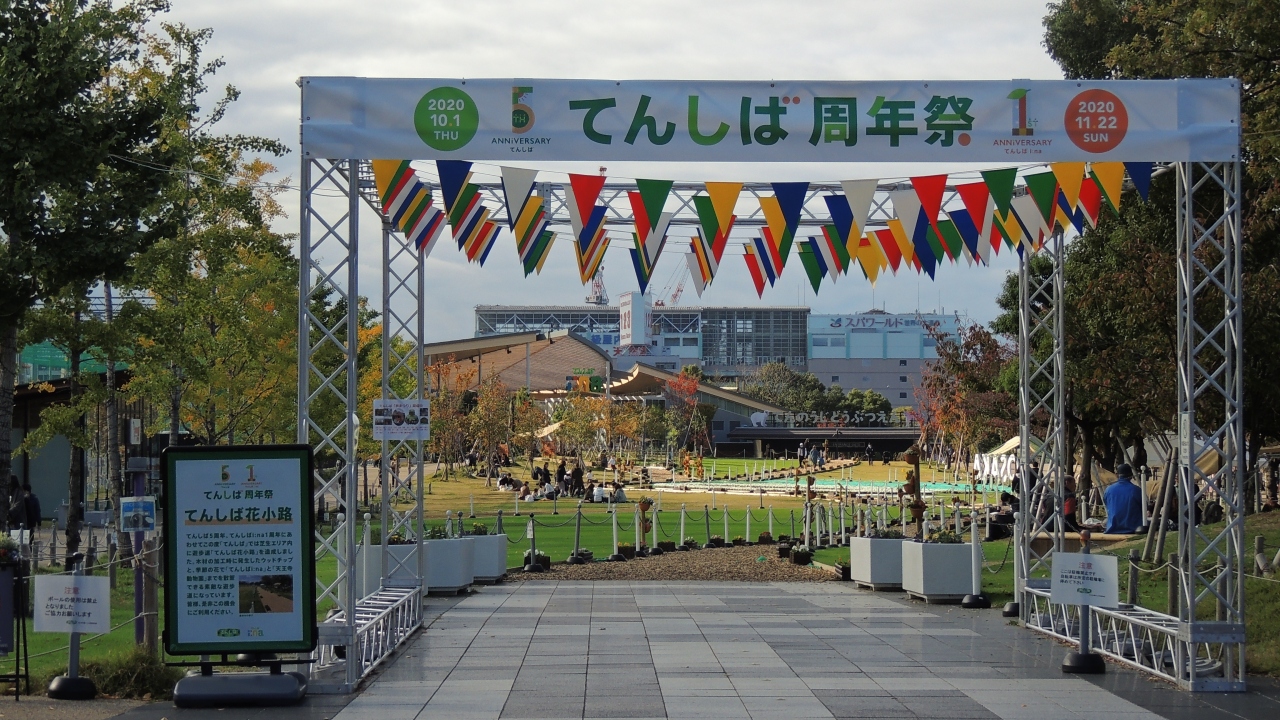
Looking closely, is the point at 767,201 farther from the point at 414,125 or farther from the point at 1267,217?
the point at 1267,217

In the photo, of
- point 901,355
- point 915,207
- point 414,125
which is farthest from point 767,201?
point 901,355

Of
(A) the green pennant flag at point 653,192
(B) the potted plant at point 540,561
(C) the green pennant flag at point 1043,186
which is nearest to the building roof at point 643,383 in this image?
(B) the potted plant at point 540,561

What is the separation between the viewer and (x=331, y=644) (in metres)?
11.2

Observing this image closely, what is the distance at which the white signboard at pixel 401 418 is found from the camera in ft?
42.6

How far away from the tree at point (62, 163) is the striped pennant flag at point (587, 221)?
561 centimetres

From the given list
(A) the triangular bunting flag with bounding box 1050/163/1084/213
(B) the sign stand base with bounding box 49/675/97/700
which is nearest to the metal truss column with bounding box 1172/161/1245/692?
(A) the triangular bunting flag with bounding box 1050/163/1084/213

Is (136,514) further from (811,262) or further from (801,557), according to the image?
(801,557)

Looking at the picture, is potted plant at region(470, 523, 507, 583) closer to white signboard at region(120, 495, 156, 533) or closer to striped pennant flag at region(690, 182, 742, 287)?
striped pennant flag at region(690, 182, 742, 287)

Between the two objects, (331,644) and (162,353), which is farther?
(162,353)

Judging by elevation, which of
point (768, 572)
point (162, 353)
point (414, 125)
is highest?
point (414, 125)

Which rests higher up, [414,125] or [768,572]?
[414,125]

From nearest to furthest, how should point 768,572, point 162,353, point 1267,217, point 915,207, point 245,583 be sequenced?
point 245,583 → point 915,207 → point 1267,217 → point 162,353 → point 768,572

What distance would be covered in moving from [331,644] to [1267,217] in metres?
14.3

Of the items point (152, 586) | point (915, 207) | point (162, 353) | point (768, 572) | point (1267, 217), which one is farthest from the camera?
point (768, 572)
